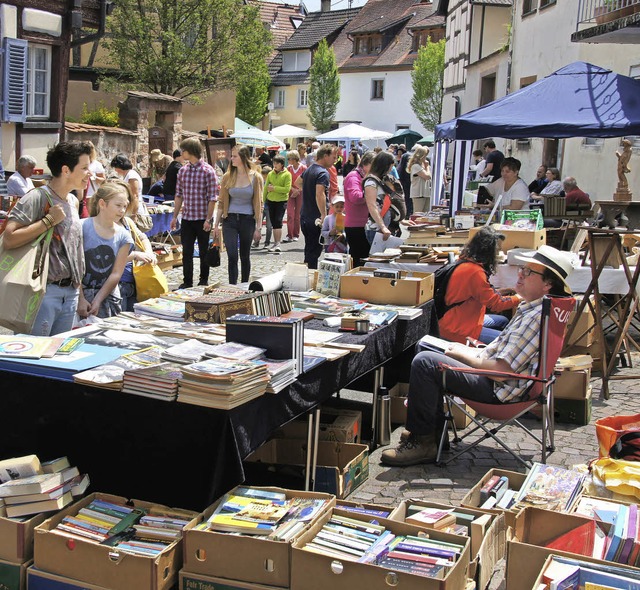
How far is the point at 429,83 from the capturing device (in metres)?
46.6

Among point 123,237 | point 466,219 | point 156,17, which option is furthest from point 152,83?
point 123,237

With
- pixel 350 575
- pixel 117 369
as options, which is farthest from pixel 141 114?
pixel 350 575

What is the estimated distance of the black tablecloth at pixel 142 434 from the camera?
362cm

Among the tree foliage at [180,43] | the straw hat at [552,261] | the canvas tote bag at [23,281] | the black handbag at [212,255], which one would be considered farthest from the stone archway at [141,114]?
the straw hat at [552,261]

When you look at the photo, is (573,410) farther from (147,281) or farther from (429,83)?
(429,83)

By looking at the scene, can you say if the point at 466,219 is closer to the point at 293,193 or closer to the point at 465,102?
the point at 293,193

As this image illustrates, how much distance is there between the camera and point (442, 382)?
5062 mm

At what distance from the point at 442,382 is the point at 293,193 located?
11383mm

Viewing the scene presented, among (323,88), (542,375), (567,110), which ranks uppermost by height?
(323,88)

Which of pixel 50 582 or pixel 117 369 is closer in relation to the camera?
pixel 50 582

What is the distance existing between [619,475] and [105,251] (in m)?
3.32

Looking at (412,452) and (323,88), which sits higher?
(323,88)

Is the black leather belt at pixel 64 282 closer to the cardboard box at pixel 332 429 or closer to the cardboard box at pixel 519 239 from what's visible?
the cardboard box at pixel 332 429

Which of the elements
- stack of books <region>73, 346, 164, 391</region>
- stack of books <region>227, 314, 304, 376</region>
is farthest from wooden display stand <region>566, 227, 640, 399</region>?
stack of books <region>73, 346, 164, 391</region>
